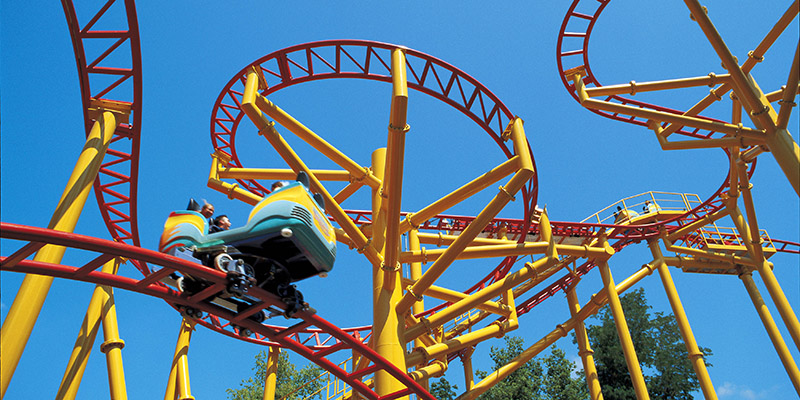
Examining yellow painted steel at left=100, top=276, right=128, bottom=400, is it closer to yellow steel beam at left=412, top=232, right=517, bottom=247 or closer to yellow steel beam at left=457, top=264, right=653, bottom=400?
yellow steel beam at left=412, top=232, right=517, bottom=247

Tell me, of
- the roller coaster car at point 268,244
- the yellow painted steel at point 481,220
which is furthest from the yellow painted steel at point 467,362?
the roller coaster car at point 268,244

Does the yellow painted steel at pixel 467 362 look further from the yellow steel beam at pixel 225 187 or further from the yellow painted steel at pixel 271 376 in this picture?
the yellow steel beam at pixel 225 187

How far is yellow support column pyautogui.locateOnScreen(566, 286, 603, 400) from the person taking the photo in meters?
11.1

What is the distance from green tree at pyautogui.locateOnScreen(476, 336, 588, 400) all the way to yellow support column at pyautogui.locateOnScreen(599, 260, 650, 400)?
8.53 meters

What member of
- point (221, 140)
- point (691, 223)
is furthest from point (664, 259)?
point (221, 140)

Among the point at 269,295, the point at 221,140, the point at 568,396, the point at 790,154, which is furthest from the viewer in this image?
the point at 568,396

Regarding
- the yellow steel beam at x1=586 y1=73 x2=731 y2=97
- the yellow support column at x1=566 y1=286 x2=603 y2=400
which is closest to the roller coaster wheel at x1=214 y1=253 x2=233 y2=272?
the yellow steel beam at x1=586 y1=73 x2=731 y2=97

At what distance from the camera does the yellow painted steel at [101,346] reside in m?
6.45

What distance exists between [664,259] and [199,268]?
1070cm

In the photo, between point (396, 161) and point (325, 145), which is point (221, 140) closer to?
point (325, 145)

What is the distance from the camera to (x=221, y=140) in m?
9.31

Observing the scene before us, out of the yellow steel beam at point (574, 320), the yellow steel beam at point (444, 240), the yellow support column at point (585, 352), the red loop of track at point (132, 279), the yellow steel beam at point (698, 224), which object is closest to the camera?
the red loop of track at point (132, 279)

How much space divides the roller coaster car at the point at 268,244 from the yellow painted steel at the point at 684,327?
8352 millimetres

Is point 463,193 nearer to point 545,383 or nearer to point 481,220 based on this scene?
point 481,220
